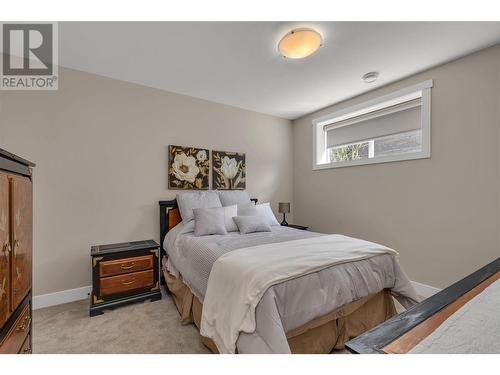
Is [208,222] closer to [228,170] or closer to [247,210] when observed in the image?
[247,210]

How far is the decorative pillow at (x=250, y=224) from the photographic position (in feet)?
8.67

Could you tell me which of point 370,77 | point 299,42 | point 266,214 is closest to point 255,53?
point 299,42

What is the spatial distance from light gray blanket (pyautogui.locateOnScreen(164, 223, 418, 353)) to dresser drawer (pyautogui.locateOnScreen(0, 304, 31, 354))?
3.23ft

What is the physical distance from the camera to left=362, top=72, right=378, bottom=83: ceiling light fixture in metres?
2.60

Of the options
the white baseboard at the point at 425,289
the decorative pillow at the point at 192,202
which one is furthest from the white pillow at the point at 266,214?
the white baseboard at the point at 425,289

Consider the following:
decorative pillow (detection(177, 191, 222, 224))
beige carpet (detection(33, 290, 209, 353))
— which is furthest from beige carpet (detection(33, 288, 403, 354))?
decorative pillow (detection(177, 191, 222, 224))

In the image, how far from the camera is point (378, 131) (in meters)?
3.11

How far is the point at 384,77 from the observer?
105 inches

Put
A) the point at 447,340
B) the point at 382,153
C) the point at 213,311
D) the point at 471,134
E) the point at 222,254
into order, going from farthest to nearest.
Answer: the point at 382,153
the point at 471,134
the point at 222,254
the point at 213,311
the point at 447,340

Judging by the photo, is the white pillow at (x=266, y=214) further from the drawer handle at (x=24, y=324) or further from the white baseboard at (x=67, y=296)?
the drawer handle at (x=24, y=324)

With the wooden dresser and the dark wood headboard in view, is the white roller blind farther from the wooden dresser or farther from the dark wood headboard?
the wooden dresser
